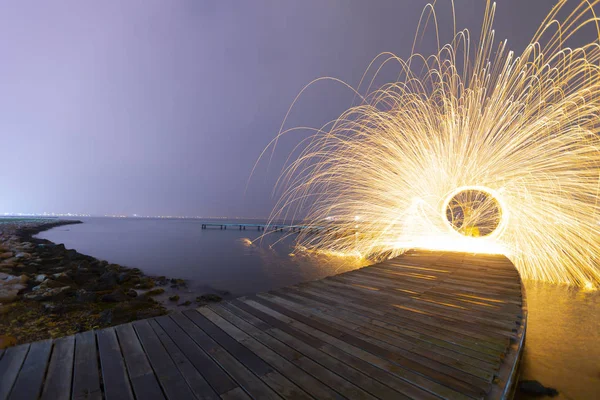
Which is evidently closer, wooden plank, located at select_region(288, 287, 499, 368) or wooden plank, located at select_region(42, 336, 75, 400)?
wooden plank, located at select_region(42, 336, 75, 400)

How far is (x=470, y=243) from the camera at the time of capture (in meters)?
10.1

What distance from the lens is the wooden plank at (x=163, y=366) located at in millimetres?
2211

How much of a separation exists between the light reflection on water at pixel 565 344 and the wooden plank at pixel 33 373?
5833 millimetres

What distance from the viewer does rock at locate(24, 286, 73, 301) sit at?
8391mm

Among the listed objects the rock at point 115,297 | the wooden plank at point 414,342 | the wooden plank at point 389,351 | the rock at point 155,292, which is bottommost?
the rock at point 155,292

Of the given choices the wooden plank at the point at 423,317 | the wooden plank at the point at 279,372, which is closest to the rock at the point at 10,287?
the wooden plank at the point at 279,372

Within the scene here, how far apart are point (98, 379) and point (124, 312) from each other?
6710 mm

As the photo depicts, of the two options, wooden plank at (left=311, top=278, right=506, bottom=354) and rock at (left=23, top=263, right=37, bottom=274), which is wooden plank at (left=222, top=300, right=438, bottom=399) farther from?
rock at (left=23, top=263, right=37, bottom=274)

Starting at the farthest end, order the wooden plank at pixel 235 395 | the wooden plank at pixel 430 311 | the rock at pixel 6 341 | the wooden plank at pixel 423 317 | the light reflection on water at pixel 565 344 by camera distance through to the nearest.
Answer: the rock at pixel 6 341 < the light reflection on water at pixel 565 344 < the wooden plank at pixel 430 311 < the wooden plank at pixel 423 317 < the wooden plank at pixel 235 395

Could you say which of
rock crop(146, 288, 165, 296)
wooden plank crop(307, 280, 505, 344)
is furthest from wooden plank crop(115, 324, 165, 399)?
rock crop(146, 288, 165, 296)

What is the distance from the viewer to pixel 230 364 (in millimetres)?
2609

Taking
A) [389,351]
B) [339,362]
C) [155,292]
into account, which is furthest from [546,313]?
[155,292]

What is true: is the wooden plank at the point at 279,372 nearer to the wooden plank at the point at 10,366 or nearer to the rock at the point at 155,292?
the wooden plank at the point at 10,366

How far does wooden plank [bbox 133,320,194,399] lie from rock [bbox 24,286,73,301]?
802 centimetres
